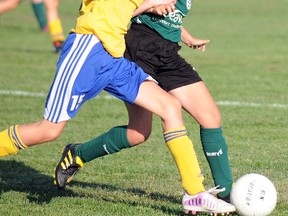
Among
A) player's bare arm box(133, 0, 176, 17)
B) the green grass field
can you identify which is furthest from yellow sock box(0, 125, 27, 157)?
player's bare arm box(133, 0, 176, 17)

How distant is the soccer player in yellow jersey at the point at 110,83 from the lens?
6.00 metres

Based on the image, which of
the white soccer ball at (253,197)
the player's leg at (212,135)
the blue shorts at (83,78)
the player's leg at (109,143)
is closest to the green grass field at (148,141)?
the player's leg at (109,143)

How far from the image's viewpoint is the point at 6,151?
624 cm

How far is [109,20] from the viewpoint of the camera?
6.00 metres

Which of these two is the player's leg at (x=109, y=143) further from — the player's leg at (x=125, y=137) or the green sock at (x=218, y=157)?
the green sock at (x=218, y=157)

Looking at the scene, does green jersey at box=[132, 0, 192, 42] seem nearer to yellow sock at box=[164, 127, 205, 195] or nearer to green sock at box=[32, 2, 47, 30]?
yellow sock at box=[164, 127, 205, 195]

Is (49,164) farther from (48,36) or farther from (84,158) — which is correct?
(48,36)

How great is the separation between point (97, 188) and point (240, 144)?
230 centimetres

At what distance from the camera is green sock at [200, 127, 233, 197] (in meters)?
6.43

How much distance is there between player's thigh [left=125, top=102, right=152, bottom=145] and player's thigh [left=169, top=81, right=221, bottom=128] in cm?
31

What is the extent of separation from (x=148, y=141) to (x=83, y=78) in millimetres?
3291

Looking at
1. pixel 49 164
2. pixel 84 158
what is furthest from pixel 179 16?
pixel 49 164

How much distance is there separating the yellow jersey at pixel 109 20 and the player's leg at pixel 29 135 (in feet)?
2.21

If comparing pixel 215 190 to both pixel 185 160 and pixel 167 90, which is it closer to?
pixel 185 160
